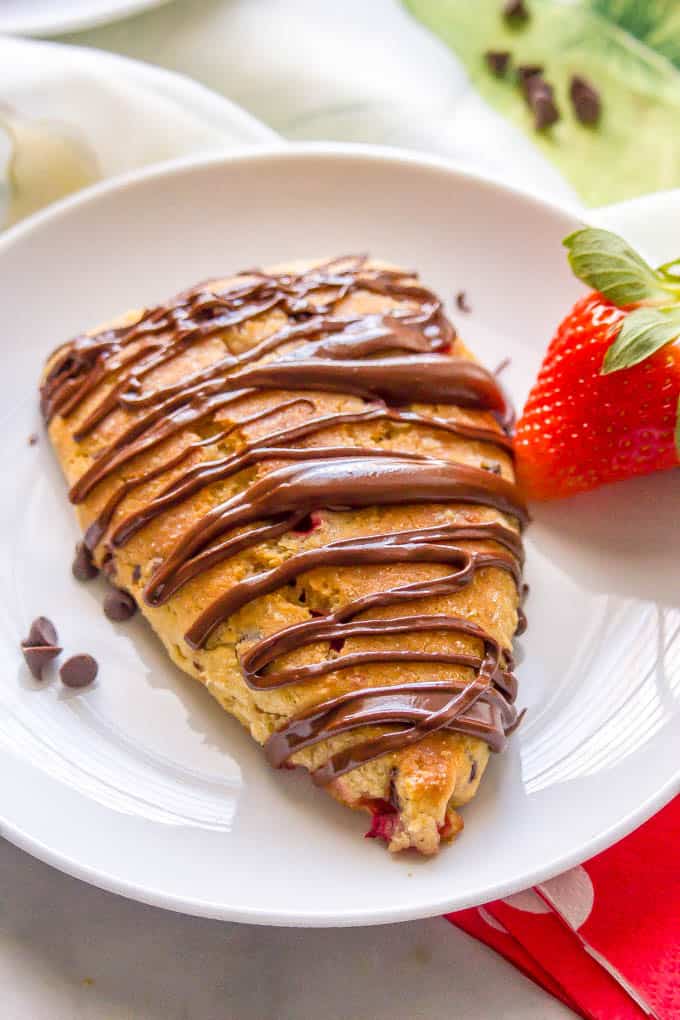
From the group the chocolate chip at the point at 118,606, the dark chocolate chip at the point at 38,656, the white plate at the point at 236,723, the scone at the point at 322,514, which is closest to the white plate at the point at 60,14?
the white plate at the point at 236,723

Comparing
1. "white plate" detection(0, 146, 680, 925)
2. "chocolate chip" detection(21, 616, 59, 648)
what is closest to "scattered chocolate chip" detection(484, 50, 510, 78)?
"white plate" detection(0, 146, 680, 925)

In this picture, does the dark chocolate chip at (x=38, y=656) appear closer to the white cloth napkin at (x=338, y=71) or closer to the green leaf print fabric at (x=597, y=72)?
the white cloth napkin at (x=338, y=71)

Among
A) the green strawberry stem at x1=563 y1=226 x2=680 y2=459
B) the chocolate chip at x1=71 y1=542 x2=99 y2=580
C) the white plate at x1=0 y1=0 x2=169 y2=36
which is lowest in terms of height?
the chocolate chip at x1=71 y1=542 x2=99 y2=580

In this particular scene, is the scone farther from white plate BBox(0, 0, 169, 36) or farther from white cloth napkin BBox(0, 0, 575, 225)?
white plate BBox(0, 0, 169, 36)

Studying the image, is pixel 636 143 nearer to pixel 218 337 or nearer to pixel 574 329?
pixel 574 329

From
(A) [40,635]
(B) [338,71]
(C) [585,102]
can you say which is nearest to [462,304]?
(C) [585,102]

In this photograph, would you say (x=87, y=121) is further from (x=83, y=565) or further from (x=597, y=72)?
(x=597, y=72)
